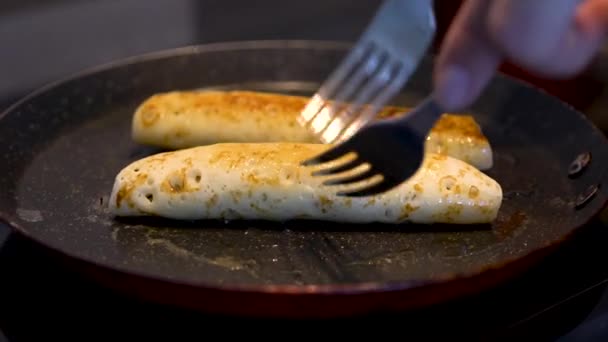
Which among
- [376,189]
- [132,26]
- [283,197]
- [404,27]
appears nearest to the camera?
[376,189]

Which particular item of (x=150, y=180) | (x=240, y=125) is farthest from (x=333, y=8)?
(x=150, y=180)

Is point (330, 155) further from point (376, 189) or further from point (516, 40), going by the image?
point (516, 40)

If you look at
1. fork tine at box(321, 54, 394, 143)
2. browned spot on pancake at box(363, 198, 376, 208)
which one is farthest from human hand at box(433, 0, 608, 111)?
fork tine at box(321, 54, 394, 143)

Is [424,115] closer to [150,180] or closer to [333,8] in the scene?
[150,180]

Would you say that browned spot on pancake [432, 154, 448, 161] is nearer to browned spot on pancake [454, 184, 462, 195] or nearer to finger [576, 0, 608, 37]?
browned spot on pancake [454, 184, 462, 195]

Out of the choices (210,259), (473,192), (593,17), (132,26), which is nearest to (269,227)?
(210,259)

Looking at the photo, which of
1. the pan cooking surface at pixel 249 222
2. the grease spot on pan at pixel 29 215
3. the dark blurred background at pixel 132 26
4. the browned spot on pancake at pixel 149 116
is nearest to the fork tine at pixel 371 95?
the pan cooking surface at pixel 249 222
